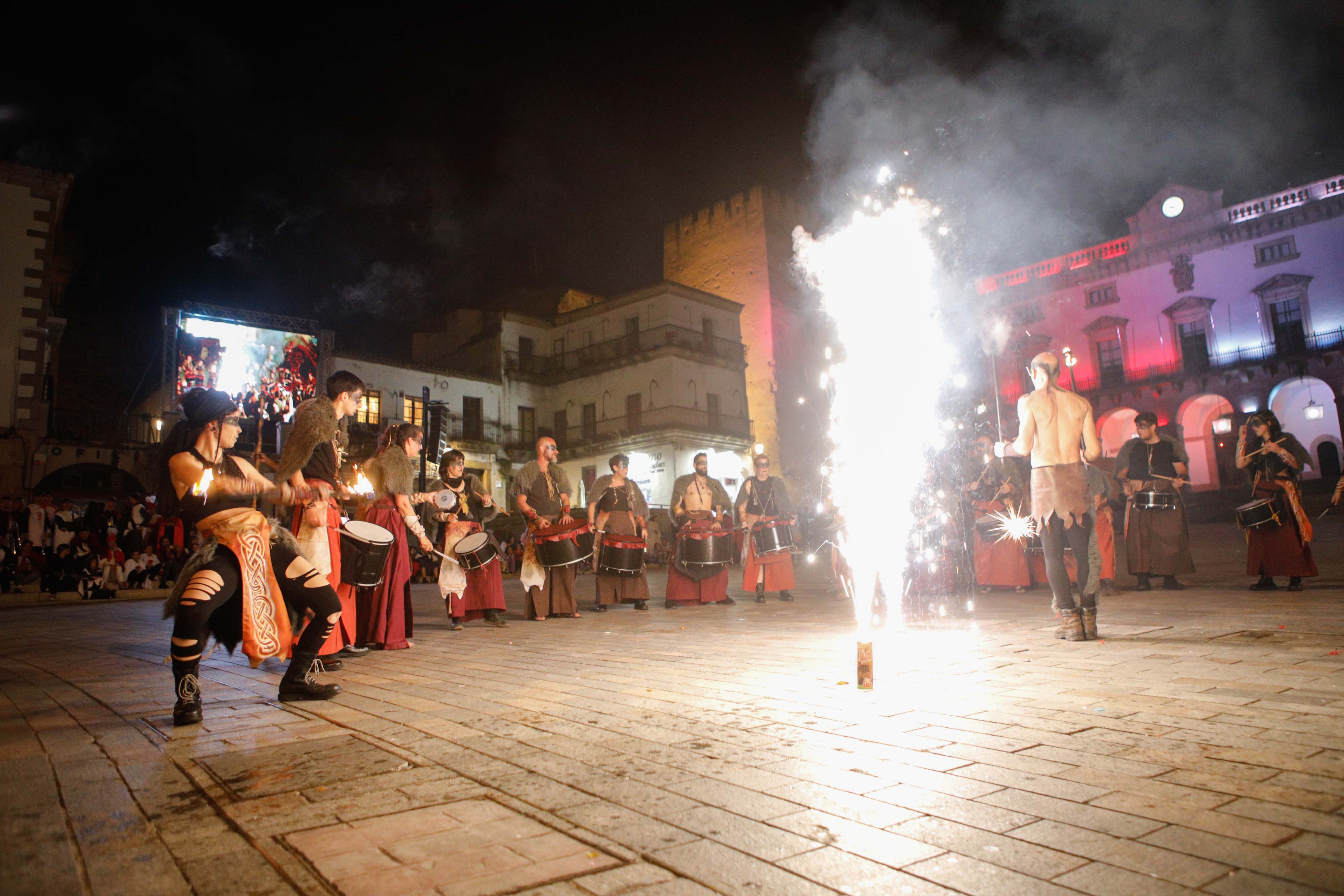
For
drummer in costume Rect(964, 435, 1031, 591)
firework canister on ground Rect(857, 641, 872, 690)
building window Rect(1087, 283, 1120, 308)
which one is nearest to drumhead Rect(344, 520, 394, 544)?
firework canister on ground Rect(857, 641, 872, 690)

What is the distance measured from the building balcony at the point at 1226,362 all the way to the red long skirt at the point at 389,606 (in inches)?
1167

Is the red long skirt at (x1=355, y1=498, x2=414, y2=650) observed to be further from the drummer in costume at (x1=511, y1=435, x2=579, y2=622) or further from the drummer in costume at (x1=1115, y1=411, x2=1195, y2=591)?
the drummer in costume at (x1=1115, y1=411, x2=1195, y2=591)

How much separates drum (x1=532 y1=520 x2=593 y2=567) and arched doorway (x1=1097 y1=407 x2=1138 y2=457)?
36.0 meters

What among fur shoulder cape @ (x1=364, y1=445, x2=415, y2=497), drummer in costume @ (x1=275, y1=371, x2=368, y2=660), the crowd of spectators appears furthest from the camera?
the crowd of spectators

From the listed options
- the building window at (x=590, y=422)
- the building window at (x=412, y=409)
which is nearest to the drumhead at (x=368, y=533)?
the building window at (x=412, y=409)

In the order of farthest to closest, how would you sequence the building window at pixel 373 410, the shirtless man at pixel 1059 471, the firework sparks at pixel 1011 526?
the building window at pixel 373 410, the firework sparks at pixel 1011 526, the shirtless man at pixel 1059 471

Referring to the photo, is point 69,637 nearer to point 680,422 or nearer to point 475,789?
point 475,789

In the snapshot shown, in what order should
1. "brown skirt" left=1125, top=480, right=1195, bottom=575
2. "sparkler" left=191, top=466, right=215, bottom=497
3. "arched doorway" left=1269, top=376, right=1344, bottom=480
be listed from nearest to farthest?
1. "sparkler" left=191, top=466, right=215, bottom=497
2. "brown skirt" left=1125, top=480, right=1195, bottom=575
3. "arched doorway" left=1269, top=376, right=1344, bottom=480

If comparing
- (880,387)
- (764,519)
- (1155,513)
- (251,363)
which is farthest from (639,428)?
(1155,513)

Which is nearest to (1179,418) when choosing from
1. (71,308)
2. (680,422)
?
(680,422)

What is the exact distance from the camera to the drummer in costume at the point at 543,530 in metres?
9.27

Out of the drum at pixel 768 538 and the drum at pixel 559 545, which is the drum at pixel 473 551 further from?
the drum at pixel 768 538

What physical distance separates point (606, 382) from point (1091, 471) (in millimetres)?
34486

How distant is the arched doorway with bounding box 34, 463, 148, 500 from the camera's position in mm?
22547
